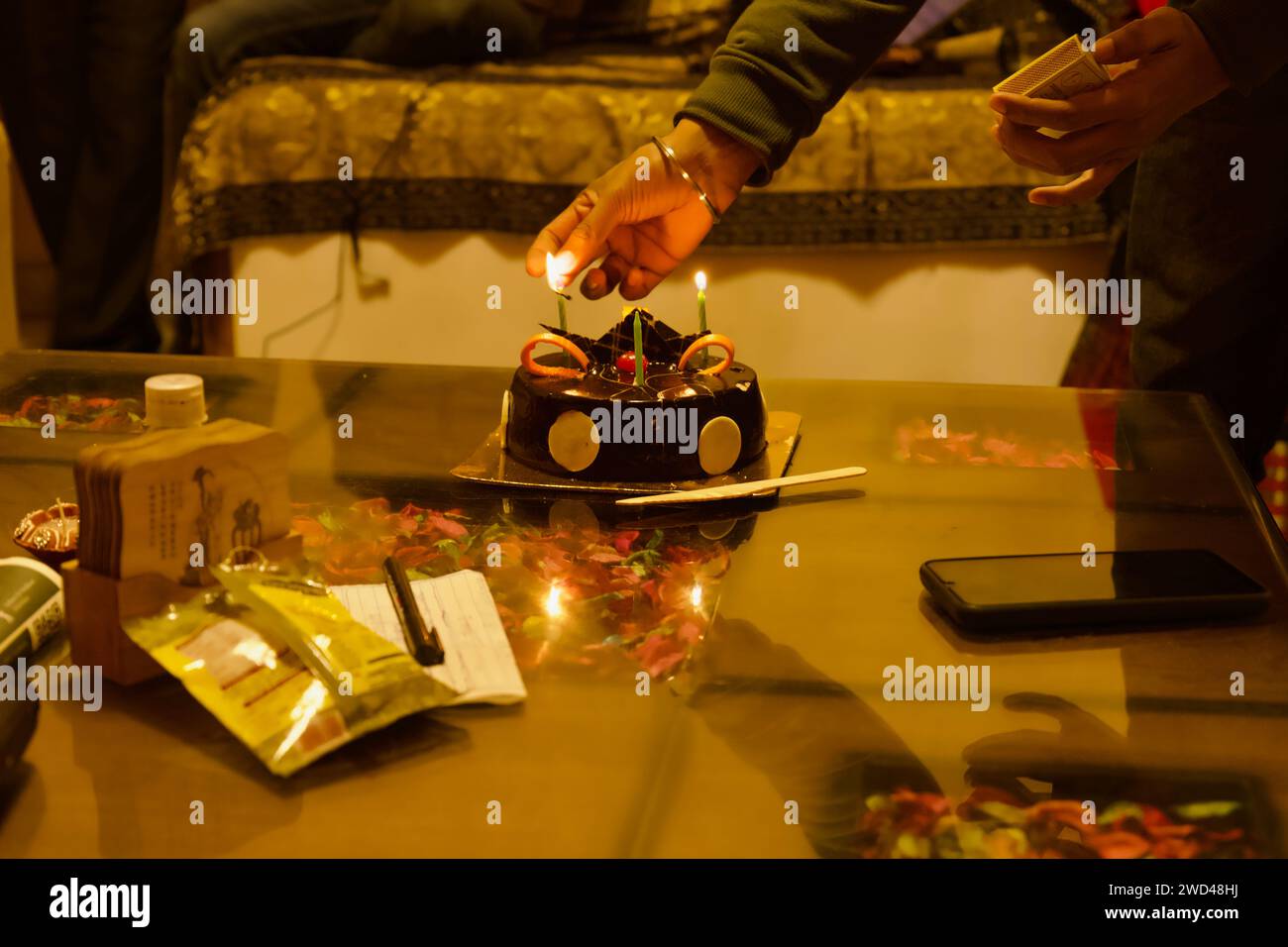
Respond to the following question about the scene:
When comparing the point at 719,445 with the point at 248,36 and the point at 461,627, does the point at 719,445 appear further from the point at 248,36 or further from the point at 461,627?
the point at 248,36

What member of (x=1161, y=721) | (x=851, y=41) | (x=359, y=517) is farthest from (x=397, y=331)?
(x=1161, y=721)

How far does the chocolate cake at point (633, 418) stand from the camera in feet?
3.61

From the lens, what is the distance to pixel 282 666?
771 mm

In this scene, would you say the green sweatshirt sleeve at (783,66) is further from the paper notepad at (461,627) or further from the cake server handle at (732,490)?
the paper notepad at (461,627)

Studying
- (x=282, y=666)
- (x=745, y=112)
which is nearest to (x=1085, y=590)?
(x=282, y=666)

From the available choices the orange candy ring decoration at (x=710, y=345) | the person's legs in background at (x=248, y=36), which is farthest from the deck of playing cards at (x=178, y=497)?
the person's legs in background at (x=248, y=36)

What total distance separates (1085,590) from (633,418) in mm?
384

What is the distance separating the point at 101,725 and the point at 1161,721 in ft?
2.00

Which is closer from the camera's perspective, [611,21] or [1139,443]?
[1139,443]

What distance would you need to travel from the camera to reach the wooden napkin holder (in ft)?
2.58

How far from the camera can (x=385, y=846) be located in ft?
2.14

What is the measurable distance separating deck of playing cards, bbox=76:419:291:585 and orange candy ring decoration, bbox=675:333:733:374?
0.42 metres
